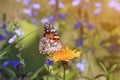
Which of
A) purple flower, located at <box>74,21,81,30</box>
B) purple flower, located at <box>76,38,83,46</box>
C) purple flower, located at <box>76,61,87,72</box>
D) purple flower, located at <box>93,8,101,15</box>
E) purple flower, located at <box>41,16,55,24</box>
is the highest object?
purple flower, located at <box>93,8,101,15</box>

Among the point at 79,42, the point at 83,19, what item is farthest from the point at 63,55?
the point at 83,19

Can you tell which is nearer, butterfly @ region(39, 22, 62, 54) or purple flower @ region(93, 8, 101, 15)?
butterfly @ region(39, 22, 62, 54)

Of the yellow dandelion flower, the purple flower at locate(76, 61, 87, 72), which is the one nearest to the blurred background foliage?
the purple flower at locate(76, 61, 87, 72)

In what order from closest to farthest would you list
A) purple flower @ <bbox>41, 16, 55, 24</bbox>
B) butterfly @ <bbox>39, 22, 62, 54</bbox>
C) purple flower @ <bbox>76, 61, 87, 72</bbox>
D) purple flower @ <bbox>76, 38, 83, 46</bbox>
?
butterfly @ <bbox>39, 22, 62, 54</bbox>, purple flower @ <bbox>76, 61, 87, 72</bbox>, purple flower @ <bbox>76, 38, 83, 46</bbox>, purple flower @ <bbox>41, 16, 55, 24</bbox>

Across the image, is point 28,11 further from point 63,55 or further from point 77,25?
point 63,55

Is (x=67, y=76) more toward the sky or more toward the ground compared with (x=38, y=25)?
more toward the ground

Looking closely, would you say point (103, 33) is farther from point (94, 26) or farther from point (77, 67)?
point (77, 67)

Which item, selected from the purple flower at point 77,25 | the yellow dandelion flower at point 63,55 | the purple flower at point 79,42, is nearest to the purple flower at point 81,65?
the purple flower at point 79,42

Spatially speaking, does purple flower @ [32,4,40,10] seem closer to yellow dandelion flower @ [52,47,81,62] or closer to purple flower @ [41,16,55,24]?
purple flower @ [41,16,55,24]

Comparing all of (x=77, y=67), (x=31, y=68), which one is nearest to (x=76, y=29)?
(x=77, y=67)
